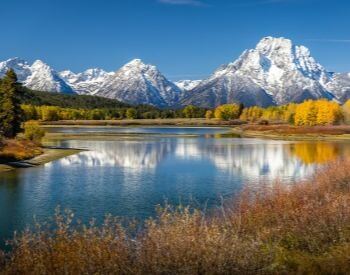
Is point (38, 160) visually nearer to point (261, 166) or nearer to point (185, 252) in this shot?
point (261, 166)

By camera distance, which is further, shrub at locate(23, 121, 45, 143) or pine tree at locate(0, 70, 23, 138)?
shrub at locate(23, 121, 45, 143)

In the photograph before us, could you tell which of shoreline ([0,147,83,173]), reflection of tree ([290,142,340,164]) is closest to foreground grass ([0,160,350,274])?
reflection of tree ([290,142,340,164])

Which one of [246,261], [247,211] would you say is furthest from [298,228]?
[246,261]

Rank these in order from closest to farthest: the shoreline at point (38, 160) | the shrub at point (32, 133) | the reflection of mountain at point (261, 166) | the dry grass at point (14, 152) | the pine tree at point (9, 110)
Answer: the reflection of mountain at point (261, 166) < the shoreline at point (38, 160) < the dry grass at point (14, 152) < the pine tree at point (9, 110) < the shrub at point (32, 133)

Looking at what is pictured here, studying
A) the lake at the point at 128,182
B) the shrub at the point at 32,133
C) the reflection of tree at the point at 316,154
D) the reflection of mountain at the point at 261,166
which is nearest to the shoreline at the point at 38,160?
the lake at the point at 128,182

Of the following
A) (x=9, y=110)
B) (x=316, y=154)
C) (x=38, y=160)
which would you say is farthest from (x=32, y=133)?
(x=316, y=154)

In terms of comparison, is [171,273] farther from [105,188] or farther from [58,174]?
[58,174]

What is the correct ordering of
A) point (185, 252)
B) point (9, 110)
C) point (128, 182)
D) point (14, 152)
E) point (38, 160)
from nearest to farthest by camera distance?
point (185, 252)
point (128, 182)
point (38, 160)
point (14, 152)
point (9, 110)

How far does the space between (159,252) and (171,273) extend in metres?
0.87

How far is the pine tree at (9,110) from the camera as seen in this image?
293ft

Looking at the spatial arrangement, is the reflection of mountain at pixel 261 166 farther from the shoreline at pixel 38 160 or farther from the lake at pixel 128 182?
the shoreline at pixel 38 160

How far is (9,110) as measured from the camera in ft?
296

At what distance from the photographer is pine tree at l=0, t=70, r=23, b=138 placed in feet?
293

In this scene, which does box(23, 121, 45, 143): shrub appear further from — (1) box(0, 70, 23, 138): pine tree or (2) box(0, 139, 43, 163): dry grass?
(2) box(0, 139, 43, 163): dry grass
